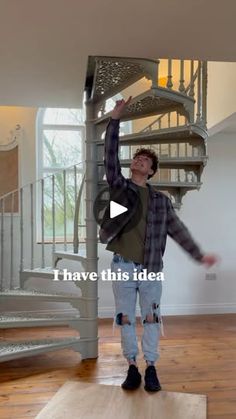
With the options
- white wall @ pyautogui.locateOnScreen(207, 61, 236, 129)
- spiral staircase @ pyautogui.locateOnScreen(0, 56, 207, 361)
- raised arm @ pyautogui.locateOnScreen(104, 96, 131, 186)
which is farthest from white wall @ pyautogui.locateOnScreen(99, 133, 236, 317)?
raised arm @ pyautogui.locateOnScreen(104, 96, 131, 186)

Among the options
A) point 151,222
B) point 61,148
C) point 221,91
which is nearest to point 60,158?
point 61,148

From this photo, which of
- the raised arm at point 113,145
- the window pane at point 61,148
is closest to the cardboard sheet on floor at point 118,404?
the raised arm at point 113,145

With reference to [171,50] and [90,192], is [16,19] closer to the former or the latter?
[171,50]

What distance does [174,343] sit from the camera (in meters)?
3.41

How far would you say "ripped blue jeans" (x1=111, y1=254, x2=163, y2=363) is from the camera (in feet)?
7.54

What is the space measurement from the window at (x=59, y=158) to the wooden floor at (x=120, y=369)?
1198 millimetres

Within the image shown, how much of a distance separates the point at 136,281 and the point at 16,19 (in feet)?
5.09

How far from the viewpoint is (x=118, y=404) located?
216 centimetres

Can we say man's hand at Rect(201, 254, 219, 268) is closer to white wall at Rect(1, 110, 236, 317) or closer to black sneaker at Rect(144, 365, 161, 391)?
black sneaker at Rect(144, 365, 161, 391)

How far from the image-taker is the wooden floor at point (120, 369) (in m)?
2.32

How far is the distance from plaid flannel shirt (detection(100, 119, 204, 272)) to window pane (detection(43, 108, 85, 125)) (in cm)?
239

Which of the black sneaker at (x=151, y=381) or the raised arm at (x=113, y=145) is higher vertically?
the raised arm at (x=113, y=145)

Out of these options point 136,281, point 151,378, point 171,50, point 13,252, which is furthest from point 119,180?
point 13,252

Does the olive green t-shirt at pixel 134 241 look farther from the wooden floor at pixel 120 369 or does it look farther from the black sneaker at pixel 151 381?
the wooden floor at pixel 120 369
